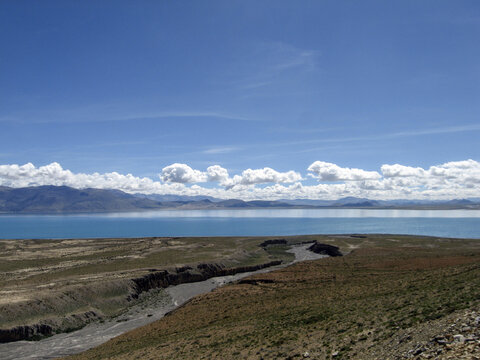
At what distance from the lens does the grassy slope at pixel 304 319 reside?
22.9 m

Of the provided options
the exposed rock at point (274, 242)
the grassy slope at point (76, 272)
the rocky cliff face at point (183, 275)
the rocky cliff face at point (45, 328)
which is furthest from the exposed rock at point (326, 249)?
the rocky cliff face at point (45, 328)

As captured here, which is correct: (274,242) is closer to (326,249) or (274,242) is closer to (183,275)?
(326,249)

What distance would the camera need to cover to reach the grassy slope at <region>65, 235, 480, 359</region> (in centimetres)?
2289

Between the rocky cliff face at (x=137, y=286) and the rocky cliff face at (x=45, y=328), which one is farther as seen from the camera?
the rocky cliff face at (x=137, y=286)

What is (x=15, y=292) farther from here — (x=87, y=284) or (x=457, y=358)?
(x=457, y=358)

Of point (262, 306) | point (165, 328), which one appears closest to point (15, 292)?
point (165, 328)

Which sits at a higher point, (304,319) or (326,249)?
(304,319)

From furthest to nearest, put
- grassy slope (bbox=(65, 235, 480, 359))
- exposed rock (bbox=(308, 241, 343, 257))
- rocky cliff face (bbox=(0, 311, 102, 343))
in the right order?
exposed rock (bbox=(308, 241, 343, 257)) < rocky cliff face (bbox=(0, 311, 102, 343)) < grassy slope (bbox=(65, 235, 480, 359))

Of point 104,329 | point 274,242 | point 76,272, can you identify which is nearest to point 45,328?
point 104,329

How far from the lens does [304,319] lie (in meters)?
30.9

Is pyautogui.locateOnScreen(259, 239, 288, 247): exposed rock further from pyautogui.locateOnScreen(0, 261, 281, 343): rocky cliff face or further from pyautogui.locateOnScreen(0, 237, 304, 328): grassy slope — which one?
pyautogui.locateOnScreen(0, 261, 281, 343): rocky cliff face

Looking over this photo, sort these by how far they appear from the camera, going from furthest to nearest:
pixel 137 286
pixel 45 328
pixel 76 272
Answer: pixel 76 272 < pixel 137 286 < pixel 45 328

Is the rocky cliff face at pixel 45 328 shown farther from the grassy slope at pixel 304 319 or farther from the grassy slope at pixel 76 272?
the grassy slope at pixel 304 319

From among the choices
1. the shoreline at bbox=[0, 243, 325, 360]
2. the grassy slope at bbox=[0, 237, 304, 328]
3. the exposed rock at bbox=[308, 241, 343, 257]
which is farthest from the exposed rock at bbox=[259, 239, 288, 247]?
the shoreline at bbox=[0, 243, 325, 360]
